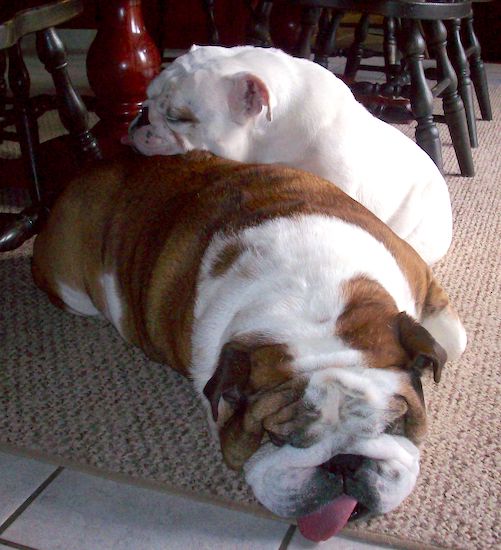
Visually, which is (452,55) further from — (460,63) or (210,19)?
(210,19)

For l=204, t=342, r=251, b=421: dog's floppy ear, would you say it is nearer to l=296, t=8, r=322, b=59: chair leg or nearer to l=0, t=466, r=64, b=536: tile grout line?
l=0, t=466, r=64, b=536: tile grout line

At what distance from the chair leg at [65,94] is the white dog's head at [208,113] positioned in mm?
229

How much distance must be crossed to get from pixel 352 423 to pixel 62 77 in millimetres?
1253

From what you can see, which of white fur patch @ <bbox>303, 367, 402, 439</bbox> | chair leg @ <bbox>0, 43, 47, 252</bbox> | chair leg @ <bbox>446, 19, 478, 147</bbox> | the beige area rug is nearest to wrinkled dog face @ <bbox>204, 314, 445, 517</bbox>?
white fur patch @ <bbox>303, 367, 402, 439</bbox>

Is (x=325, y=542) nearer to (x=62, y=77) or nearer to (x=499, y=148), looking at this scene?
(x=62, y=77)

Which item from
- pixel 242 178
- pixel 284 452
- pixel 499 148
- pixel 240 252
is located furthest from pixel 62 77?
pixel 499 148

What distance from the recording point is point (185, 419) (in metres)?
1.33

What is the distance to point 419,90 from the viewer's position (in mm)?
2244

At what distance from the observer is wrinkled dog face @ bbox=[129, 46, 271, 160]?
1676 mm

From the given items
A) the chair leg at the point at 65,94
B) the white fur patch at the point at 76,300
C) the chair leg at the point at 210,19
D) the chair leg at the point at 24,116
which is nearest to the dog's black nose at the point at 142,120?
the chair leg at the point at 65,94

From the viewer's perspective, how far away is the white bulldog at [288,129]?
1.69 m

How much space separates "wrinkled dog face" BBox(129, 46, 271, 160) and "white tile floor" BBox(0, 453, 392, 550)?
79cm

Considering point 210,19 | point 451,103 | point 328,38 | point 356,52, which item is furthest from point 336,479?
point 356,52

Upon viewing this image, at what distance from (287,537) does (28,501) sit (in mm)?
409
